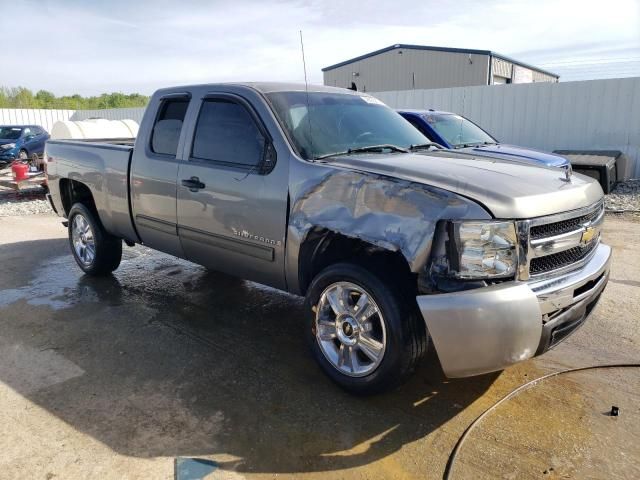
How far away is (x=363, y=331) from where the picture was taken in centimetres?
322

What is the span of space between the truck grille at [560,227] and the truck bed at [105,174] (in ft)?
12.0

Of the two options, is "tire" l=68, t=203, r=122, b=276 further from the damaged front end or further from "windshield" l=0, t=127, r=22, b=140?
"windshield" l=0, t=127, r=22, b=140

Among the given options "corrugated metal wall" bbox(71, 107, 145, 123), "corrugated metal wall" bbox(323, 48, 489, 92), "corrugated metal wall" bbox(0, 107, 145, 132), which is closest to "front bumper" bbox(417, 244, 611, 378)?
"corrugated metal wall" bbox(71, 107, 145, 123)

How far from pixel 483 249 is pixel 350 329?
1.01 m

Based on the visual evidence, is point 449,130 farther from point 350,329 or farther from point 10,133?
point 10,133

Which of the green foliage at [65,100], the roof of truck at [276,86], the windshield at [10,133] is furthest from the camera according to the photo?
the green foliage at [65,100]

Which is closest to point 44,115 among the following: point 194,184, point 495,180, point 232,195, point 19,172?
point 19,172

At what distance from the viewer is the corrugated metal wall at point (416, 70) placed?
2373cm

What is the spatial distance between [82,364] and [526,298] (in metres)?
3.10

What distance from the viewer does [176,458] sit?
2.76 metres

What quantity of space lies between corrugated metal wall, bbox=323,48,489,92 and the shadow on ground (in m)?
21.4

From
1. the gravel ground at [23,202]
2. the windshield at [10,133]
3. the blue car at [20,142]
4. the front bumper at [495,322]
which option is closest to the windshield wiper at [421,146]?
the front bumper at [495,322]

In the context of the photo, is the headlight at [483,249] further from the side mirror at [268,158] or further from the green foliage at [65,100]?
the green foliage at [65,100]

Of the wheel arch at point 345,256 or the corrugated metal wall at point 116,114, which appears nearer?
the wheel arch at point 345,256
